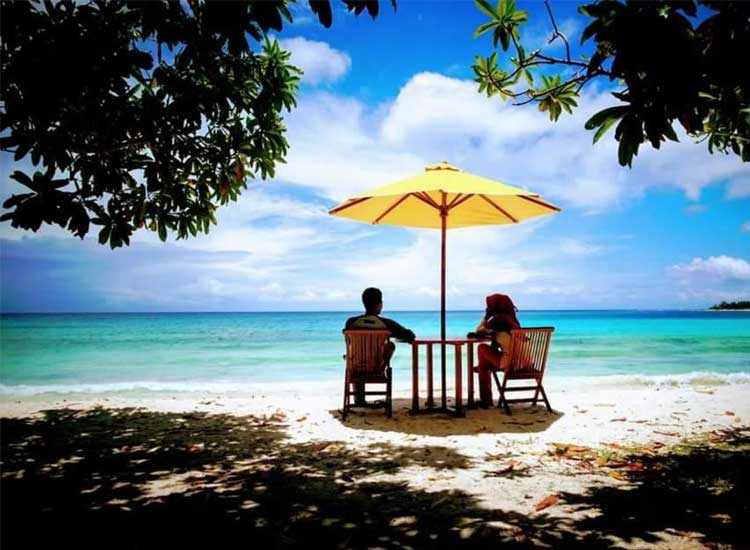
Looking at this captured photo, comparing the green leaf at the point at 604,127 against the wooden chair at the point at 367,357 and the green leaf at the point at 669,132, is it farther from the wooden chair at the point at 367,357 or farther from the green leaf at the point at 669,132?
the wooden chair at the point at 367,357

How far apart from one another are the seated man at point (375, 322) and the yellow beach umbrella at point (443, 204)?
43 cm

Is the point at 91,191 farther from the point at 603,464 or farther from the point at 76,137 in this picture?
the point at 603,464

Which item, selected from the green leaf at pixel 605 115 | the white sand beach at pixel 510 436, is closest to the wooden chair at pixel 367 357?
the white sand beach at pixel 510 436

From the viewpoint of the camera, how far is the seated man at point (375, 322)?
4.91 metres

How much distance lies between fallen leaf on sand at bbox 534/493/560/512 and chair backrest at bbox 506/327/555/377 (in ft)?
7.25

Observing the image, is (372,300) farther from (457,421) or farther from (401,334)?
(457,421)

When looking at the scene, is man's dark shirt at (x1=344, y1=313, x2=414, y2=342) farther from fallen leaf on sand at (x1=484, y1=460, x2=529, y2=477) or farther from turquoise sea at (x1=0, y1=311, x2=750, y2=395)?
turquoise sea at (x1=0, y1=311, x2=750, y2=395)

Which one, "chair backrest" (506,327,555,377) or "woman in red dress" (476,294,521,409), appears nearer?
"chair backrest" (506,327,555,377)

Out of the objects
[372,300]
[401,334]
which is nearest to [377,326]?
[401,334]

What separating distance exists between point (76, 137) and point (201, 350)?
15.2 m

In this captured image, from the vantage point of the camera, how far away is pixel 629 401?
5930 millimetres

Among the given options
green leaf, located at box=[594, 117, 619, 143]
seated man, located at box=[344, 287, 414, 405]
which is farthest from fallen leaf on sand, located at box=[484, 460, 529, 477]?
green leaf, located at box=[594, 117, 619, 143]

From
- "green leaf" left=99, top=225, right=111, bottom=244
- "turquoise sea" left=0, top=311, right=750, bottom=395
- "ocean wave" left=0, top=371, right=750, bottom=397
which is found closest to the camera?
"green leaf" left=99, top=225, right=111, bottom=244

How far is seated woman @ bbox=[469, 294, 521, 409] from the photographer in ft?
16.5
